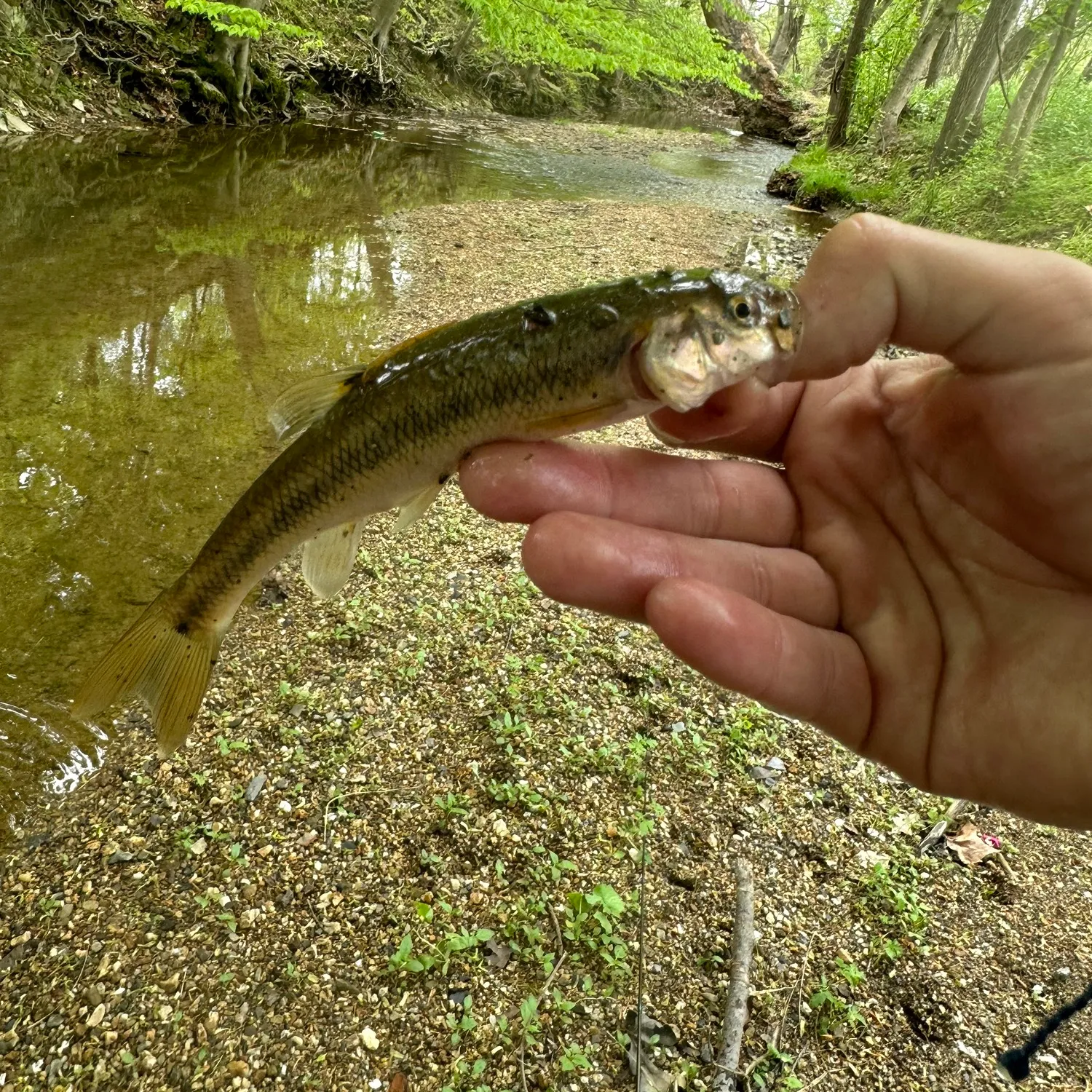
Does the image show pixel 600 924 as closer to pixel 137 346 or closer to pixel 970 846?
pixel 970 846

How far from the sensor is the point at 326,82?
2102cm

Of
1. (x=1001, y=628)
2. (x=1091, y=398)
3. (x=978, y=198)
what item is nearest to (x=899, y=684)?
(x=1001, y=628)

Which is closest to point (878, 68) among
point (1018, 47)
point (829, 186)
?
point (1018, 47)

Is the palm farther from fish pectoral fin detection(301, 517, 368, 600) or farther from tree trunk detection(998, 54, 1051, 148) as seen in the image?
tree trunk detection(998, 54, 1051, 148)

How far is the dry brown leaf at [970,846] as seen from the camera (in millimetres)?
3287

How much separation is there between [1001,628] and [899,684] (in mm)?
299

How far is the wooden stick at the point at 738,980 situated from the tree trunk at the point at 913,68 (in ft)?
67.4

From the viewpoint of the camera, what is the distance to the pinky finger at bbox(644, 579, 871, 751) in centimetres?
188

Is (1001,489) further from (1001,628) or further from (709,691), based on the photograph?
(709,691)

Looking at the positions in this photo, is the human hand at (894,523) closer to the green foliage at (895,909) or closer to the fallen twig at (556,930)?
the green foliage at (895,909)

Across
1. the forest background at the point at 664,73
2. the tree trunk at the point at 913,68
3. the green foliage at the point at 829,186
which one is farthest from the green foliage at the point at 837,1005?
the tree trunk at the point at 913,68

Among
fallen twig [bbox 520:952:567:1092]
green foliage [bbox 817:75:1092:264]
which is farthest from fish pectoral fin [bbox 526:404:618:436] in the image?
green foliage [bbox 817:75:1092:264]

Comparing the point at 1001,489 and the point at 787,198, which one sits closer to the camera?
the point at 1001,489

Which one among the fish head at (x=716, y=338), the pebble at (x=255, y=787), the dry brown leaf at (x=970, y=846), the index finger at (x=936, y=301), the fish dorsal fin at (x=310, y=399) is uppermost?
the index finger at (x=936, y=301)
